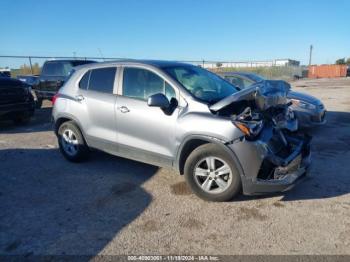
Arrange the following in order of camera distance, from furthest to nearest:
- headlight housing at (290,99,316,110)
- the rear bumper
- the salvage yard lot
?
the rear bumper → headlight housing at (290,99,316,110) → the salvage yard lot

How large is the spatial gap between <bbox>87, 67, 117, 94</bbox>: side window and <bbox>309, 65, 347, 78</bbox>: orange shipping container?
51.0 m

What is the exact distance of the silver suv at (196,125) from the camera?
3895 millimetres

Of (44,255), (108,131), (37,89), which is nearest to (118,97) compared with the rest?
(108,131)

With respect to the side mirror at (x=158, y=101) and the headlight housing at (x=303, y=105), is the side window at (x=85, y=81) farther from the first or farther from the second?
the headlight housing at (x=303, y=105)

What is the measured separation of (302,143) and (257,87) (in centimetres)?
120

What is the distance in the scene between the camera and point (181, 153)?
14.2 ft

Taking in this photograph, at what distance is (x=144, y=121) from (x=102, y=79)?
126 centimetres

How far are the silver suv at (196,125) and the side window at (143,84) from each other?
0.01 metres

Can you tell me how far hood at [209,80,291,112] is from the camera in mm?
3961

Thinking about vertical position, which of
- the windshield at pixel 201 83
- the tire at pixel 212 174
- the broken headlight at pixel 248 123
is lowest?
the tire at pixel 212 174

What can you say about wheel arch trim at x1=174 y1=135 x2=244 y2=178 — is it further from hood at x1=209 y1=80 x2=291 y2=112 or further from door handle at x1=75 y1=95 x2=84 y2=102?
door handle at x1=75 y1=95 x2=84 y2=102

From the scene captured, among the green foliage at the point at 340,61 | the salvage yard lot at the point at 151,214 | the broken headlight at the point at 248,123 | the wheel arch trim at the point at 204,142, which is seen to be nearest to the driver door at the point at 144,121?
the wheel arch trim at the point at 204,142

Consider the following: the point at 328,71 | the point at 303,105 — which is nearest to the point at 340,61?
the point at 328,71

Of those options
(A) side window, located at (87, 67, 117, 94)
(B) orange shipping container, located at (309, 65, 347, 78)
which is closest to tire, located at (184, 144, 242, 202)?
(A) side window, located at (87, 67, 117, 94)
